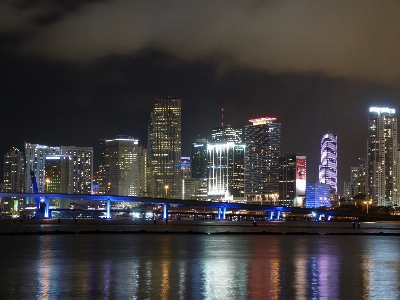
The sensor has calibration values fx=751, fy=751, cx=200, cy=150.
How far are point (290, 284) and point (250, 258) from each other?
17.2 meters

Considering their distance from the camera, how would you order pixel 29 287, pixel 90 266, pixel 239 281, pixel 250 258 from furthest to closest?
pixel 250 258 → pixel 90 266 → pixel 239 281 → pixel 29 287

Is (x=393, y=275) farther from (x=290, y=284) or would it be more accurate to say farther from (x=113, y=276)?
(x=113, y=276)

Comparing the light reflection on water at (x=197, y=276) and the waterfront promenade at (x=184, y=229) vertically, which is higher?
the light reflection on water at (x=197, y=276)

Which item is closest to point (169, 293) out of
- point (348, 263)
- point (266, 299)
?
point (266, 299)

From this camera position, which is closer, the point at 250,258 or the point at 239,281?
the point at 239,281

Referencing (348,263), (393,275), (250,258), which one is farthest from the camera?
(250,258)

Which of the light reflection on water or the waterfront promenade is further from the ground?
the light reflection on water

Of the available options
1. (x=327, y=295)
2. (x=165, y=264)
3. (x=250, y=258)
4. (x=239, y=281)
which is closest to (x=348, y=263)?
(x=250, y=258)

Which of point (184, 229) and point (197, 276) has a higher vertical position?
point (197, 276)

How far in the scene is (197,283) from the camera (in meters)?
32.8

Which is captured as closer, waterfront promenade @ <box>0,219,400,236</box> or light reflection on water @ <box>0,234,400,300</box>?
light reflection on water @ <box>0,234,400,300</box>

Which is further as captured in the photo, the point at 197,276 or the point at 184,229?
the point at 184,229

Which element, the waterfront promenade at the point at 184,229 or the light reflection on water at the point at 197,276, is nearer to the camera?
the light reflection on water at the point at 197,276

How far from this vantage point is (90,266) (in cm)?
4181
